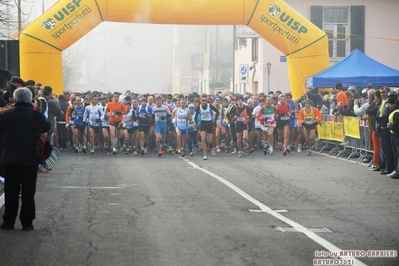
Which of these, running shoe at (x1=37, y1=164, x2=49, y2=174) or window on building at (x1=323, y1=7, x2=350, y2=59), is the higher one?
window on building at (x1=323, y1=7, x2=350, y2=59)

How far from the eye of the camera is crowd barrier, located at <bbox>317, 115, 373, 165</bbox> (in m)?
22.2

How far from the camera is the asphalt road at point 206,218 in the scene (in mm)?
8461

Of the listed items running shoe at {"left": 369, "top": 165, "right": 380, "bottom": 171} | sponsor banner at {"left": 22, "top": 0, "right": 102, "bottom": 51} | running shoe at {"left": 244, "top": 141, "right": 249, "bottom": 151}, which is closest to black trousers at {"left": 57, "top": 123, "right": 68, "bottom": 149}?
sponsor banner at {"left": 22, "top": 0, "right": 102, "bottom": 51}

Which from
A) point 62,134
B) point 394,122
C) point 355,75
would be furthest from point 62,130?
point 394,122

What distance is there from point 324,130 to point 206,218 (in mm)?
15810

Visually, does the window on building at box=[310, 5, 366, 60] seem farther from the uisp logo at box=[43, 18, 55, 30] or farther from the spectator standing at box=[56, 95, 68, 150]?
the uisp logo at box=[43, 18, 55, 30]

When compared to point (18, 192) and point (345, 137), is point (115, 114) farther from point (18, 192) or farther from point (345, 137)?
point (18, 192)

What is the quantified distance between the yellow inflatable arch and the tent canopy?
1.80 meters

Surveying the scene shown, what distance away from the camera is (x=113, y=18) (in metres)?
26.3

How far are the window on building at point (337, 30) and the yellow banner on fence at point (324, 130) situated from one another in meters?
16.1

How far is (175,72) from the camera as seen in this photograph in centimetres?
10294

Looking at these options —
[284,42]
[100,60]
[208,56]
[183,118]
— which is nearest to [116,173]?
[183,118]

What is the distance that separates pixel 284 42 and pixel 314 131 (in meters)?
3.00

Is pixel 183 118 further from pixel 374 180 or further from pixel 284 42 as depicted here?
pixel 374 180
